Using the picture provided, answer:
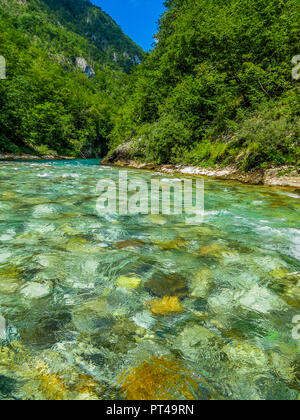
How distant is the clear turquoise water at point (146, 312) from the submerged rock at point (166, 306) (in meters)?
0.01

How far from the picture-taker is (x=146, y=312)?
1726 millimetres

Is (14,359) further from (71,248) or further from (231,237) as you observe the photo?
(231,237)

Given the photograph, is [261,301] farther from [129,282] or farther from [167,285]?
[129,282]

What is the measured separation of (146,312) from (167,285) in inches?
16.0

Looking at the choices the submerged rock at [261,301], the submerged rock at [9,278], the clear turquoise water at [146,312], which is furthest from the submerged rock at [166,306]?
the submerged rock at [9,278]

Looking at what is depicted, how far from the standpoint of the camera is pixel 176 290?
200 cm

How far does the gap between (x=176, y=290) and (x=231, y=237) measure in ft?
5.29

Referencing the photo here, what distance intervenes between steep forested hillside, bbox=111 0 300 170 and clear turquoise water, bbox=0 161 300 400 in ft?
23.6

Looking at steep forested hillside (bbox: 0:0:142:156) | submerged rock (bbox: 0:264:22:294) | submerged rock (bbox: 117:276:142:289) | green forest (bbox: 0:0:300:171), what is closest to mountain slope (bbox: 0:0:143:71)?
steep forested hillside (bbox: 0:0:142:156)

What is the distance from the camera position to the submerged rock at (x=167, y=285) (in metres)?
1.96

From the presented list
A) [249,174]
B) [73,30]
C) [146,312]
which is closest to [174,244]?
[146,312]

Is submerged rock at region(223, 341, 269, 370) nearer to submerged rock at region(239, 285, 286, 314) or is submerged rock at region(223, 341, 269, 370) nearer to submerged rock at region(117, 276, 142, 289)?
submerged rock at region(239, 285, 286, 314)

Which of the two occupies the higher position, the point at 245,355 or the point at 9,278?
the point at 9,278

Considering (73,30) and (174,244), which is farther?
(73,30)
